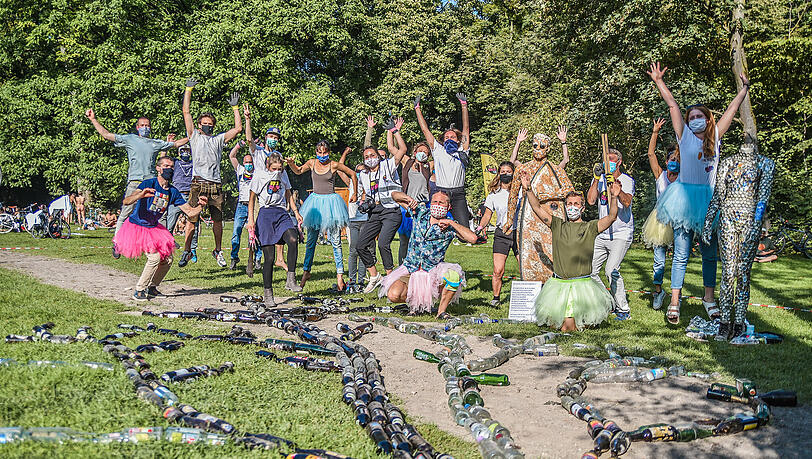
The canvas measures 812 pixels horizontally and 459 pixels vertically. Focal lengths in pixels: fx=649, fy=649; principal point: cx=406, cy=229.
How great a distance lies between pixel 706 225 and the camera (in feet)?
24.7

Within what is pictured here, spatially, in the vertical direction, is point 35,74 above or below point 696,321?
above

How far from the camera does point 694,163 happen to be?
8086mm

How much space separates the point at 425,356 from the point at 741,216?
3825 millimetres

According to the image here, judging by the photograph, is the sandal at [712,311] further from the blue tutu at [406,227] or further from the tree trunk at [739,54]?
the tree trunk at [739,54]

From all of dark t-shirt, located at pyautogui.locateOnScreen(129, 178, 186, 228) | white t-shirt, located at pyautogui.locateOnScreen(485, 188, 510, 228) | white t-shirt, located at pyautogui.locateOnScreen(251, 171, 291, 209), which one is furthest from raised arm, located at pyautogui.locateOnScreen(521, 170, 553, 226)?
dark t-shirt, located at pyautogui.locateOnScreen(129, 178, 186, 228)

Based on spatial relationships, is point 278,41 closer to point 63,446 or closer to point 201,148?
point 201,148

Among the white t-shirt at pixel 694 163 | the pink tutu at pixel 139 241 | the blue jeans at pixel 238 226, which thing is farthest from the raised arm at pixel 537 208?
the blue jeans at pixel 238 226

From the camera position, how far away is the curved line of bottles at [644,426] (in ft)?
13.4

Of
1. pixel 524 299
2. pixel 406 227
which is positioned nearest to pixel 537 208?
pixel 524 299

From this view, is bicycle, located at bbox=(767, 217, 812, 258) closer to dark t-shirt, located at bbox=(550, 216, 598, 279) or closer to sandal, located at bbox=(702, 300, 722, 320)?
sandal, located at bbox=(702, 300, 722, 320)

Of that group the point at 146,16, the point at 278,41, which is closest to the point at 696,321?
the point at 278,41

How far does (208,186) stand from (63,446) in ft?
30.6

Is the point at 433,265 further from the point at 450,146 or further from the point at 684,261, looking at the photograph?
the point at 684,261

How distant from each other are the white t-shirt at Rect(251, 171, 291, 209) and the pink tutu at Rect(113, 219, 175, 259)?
151 cm
